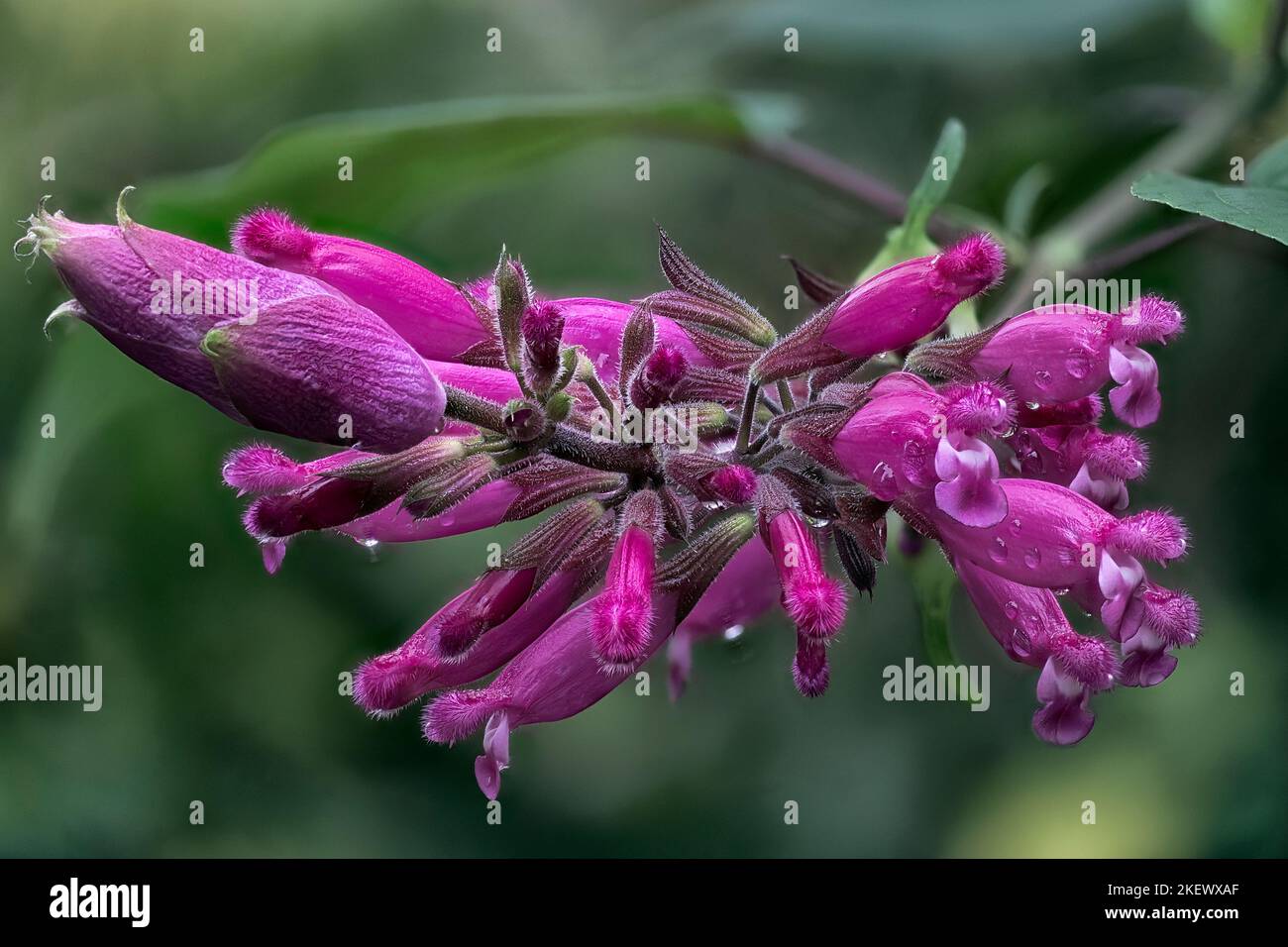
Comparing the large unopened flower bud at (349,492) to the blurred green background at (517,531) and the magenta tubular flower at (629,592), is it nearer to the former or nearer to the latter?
the magenta tubular flower at (629,592)

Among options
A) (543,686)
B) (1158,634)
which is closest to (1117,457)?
(1158,634)

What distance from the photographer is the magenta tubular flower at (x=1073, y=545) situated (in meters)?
1.38

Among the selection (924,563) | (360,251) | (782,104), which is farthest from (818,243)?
(360,251)

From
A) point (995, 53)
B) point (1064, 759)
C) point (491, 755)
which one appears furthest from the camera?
point (995, 53)

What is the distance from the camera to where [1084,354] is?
1450mm

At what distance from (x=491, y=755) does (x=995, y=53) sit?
2606 mm

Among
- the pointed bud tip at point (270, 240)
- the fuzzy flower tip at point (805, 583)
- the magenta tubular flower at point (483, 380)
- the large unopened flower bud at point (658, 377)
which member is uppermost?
the pointed bud tip at point (270, 240)

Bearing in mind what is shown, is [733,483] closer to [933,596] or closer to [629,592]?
[629,592]

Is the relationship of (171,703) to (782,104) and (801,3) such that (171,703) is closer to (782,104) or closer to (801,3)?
(782,104)

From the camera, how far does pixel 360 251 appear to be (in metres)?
1.54

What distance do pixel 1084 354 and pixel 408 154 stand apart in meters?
1.72

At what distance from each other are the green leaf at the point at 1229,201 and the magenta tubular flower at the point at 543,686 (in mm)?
892

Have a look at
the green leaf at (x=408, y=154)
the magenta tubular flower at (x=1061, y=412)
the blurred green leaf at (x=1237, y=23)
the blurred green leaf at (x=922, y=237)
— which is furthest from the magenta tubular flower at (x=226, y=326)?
the blurred green leaf at (x=1237, y=23)
